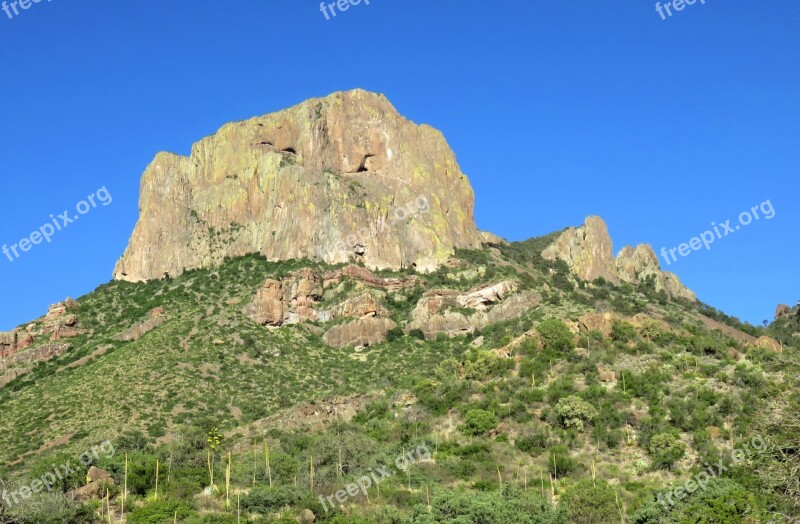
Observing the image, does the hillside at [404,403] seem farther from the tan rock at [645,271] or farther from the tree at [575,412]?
the tan rock at [645,271]

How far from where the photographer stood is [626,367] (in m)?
73.0

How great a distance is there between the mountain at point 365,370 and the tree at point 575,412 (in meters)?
0.25

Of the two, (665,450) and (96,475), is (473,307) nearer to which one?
(665,450)

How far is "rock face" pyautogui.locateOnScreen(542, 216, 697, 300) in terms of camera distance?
162125 mm

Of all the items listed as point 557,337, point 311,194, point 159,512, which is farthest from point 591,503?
point 311,194

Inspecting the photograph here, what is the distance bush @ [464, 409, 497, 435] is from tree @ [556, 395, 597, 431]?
4709 mm

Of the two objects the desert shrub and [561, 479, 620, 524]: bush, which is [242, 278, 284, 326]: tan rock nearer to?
the desert shrub

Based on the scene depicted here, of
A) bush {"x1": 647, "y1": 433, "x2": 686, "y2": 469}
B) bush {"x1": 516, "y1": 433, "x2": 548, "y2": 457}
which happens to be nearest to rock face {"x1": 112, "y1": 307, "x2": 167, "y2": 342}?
bush {"x1": 516, "y1": 433, "x2": 548, "y2": 457}

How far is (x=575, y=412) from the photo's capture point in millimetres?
64375

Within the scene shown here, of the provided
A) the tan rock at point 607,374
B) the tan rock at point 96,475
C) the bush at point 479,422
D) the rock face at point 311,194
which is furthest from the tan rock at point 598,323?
the rock face at point 311,194

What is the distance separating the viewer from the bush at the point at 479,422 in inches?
2589

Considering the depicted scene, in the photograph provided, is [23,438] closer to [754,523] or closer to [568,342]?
[568,342]

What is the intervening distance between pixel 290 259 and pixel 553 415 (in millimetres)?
62431

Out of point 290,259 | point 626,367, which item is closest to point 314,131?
point 290,259
